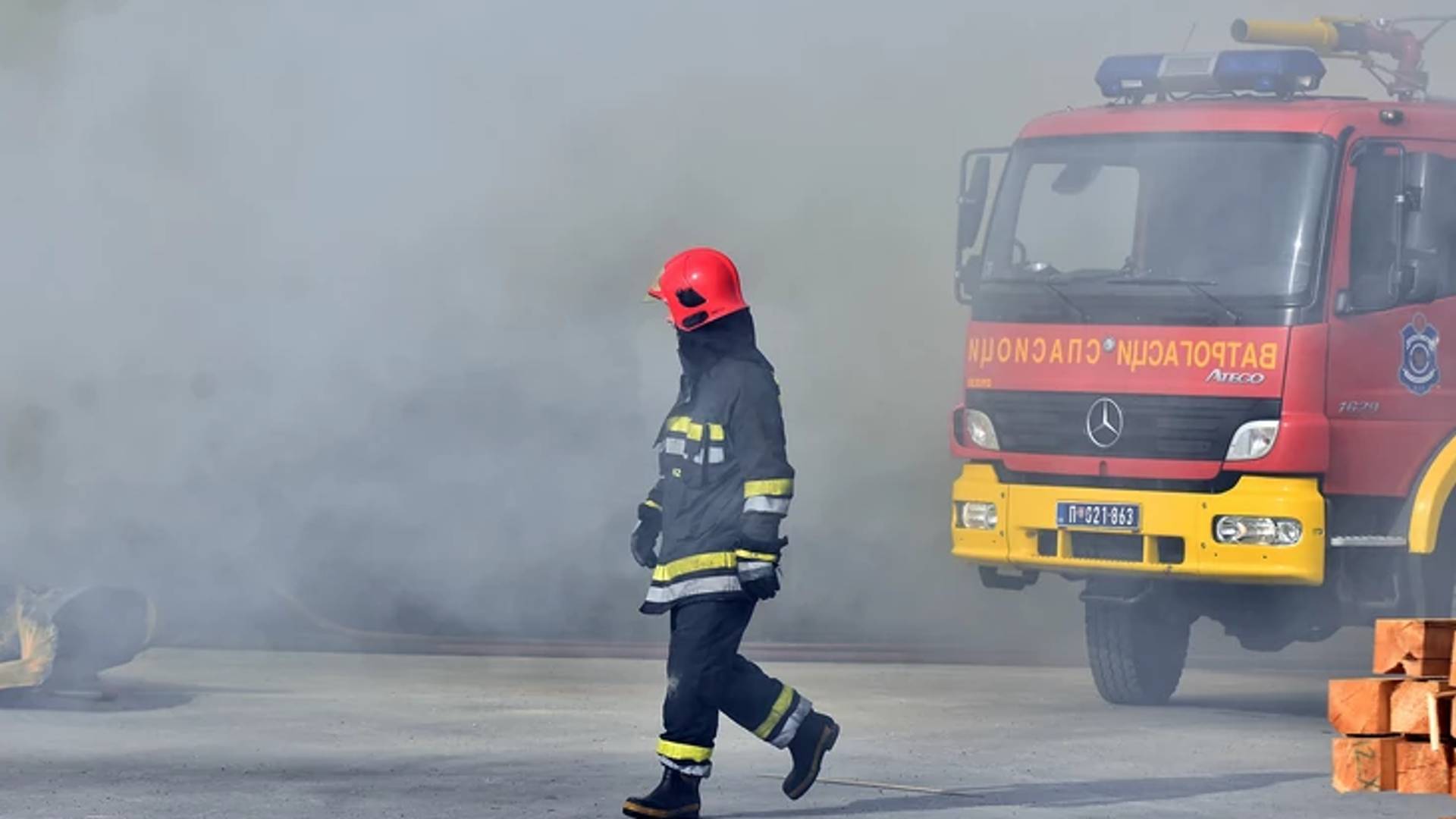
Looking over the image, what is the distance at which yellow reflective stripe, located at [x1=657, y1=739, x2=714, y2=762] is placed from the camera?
7.30 m

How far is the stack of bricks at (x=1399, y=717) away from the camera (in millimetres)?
6234

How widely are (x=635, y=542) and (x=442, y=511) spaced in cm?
567

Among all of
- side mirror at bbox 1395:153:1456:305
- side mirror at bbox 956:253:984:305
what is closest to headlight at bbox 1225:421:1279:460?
side mirror at bbox 1395:153:1456:305

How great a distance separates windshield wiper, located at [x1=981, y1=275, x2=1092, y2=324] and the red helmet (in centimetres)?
300

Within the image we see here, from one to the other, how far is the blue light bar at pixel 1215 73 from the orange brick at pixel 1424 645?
4.43m

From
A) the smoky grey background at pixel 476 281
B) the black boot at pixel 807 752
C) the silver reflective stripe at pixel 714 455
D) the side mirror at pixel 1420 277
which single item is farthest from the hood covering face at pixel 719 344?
the smoky grey background at pixel 476 281

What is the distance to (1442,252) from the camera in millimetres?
10039

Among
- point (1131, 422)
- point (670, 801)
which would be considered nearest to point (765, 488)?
point (670, 801)

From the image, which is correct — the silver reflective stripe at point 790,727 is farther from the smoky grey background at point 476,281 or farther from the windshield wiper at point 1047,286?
the smoky grey background at point 476,281

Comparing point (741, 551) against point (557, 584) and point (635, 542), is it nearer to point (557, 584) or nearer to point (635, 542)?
point (635, 542)

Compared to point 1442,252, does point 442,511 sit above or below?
below

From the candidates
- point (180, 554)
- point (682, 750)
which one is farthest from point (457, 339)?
point (682, 750)

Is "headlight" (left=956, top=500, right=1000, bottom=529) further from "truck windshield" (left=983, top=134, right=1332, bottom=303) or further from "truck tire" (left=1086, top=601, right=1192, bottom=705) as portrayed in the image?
"truck windshield" (left=983, top=134, right=1332, bottom=303)

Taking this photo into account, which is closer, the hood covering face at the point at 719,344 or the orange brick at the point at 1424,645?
the orange brick at the point at 1424,645
